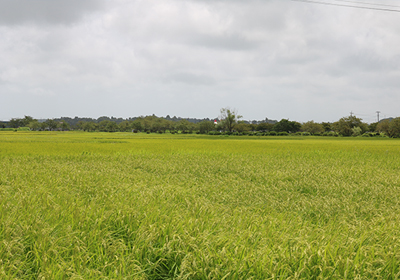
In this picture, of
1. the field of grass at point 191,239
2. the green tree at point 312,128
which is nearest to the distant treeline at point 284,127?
the green tree at point 312,128

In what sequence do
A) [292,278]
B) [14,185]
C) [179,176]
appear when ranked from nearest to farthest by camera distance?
[292,278]
[14,185]
[179,176]

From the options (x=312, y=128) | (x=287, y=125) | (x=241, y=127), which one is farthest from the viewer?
(x=241, y=127)

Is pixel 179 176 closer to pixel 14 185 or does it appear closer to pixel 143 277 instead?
pixel 14 185

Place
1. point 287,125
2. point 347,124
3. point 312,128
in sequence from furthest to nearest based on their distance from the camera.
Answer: point 312,128 < point 287,125 < point 347,124

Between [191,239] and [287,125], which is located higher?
[287,125]

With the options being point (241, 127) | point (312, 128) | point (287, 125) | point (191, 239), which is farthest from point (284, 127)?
point (191, 239)

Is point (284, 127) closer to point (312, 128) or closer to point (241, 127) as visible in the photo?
point (312, 128)

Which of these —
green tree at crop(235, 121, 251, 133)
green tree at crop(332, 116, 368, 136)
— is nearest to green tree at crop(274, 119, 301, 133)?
green tree at crop(235, 121, 251, 133)

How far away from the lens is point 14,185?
8.18 m

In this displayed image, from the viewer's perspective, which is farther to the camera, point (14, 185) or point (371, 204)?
point (14, 185)

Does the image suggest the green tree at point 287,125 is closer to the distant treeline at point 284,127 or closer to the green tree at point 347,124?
the distant treeline at point 284,127

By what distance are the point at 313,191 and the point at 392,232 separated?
4796 mm

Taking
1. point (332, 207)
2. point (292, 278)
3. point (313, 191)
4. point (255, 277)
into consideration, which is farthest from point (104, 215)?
point (313, 191)

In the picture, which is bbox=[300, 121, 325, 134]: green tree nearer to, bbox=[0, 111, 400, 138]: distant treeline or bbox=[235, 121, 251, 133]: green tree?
bbox=[0, 111, 400, 138]: distant treeline
